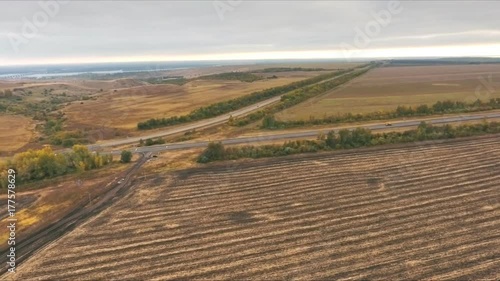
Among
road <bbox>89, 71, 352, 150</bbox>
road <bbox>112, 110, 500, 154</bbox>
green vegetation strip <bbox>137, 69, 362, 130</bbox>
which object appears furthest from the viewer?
green vegetation strip <bbox>137, 69, 362, 130</bbox>

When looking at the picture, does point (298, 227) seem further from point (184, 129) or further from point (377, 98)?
point (377, 98)

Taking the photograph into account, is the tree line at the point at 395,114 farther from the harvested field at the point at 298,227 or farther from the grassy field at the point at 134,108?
the grassy field at the point at 134,108

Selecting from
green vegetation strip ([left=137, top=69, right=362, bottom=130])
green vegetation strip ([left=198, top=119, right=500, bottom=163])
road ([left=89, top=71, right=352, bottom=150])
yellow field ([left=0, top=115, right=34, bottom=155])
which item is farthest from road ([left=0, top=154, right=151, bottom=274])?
green vegetation strip ([left=137, top=69, right=362, bottom=130])

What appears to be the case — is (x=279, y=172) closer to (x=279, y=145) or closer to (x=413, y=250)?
(x=279, y=145)

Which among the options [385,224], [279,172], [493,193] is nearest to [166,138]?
[279,172]

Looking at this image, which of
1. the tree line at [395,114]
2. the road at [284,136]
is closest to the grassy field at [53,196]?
the road at [284,136]

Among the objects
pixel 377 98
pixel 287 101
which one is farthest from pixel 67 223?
pixel 377 98

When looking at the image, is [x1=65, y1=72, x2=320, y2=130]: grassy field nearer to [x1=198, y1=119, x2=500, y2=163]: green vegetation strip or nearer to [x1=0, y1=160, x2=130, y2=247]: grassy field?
[x1=0, y1=160, x2=130, y2=247]: grassy field
